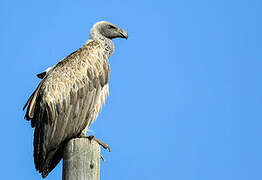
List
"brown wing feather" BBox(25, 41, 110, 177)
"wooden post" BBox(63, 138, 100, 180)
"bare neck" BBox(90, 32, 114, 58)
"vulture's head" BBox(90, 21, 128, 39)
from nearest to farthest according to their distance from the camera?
"wooden post" BBox(63, 138, 100, 180) → "brown wing feather" BBox(25, 41, 110, 177) → "bare neck" BBox(90, 32, 114, 58) → "vulture's head" BBox(90, 21, 128, 39)

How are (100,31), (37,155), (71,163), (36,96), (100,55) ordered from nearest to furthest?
(71,163), (37,155), (36,96), (100,55), (100,31)

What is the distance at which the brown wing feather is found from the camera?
6.53 metres

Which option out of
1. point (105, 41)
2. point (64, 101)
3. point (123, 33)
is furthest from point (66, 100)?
point (123, 33)

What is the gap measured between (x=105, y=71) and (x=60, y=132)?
1.64m

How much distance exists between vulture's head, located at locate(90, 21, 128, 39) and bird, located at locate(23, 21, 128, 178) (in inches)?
14.0

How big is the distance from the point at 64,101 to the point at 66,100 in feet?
0.15

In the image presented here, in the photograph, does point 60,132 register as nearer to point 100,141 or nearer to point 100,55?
point 100,141

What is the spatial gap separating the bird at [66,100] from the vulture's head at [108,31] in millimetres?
356

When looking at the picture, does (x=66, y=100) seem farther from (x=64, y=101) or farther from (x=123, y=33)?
(x=123, y=33)

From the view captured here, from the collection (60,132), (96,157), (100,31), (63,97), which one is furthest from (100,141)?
(100,31)

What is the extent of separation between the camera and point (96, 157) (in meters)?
5.12

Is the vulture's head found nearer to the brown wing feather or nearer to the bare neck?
the bare neck

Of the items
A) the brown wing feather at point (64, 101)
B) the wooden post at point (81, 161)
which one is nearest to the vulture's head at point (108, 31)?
the brown wing feather at point (64, 101)

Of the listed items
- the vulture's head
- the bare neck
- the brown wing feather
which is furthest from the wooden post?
the vulture's head
